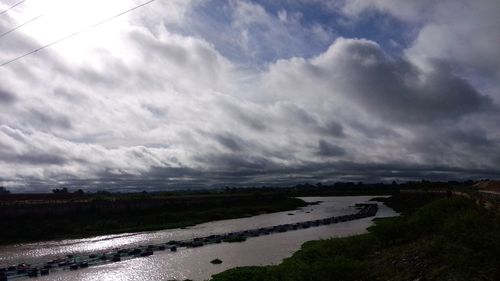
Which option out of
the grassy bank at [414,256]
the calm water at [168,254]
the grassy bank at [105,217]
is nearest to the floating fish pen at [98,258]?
the calm water at [168,254]

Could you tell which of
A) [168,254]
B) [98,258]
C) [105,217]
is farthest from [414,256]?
[105,217]

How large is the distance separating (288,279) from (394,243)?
13667mm

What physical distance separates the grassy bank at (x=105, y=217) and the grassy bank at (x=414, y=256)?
155ft

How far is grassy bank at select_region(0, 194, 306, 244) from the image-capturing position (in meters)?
68.8

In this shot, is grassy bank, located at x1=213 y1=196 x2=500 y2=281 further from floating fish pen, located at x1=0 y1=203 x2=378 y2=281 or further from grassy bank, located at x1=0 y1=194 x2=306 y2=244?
grassy bank, located at x1=0 y1=194 x2=306 y2=244

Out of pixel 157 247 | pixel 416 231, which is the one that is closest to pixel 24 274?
pixel 157 247

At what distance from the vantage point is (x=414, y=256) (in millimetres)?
23969

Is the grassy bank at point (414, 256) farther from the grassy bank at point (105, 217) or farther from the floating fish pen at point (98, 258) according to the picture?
the grassy bank at point (105, 217)

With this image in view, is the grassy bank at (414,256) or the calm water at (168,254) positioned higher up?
the grassy bank at (414,256)

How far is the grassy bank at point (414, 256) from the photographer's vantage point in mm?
18609

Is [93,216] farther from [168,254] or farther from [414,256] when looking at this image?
[414,256]

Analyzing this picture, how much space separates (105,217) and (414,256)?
70.0 meters

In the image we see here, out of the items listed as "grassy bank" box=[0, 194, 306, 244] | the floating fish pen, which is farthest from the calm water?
"grassy bank" box=[0, 194, 306, 244]

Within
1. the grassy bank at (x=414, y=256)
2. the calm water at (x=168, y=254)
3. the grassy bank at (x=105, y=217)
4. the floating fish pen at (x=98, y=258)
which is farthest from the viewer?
the grassy bank at (x=105, y=217)
